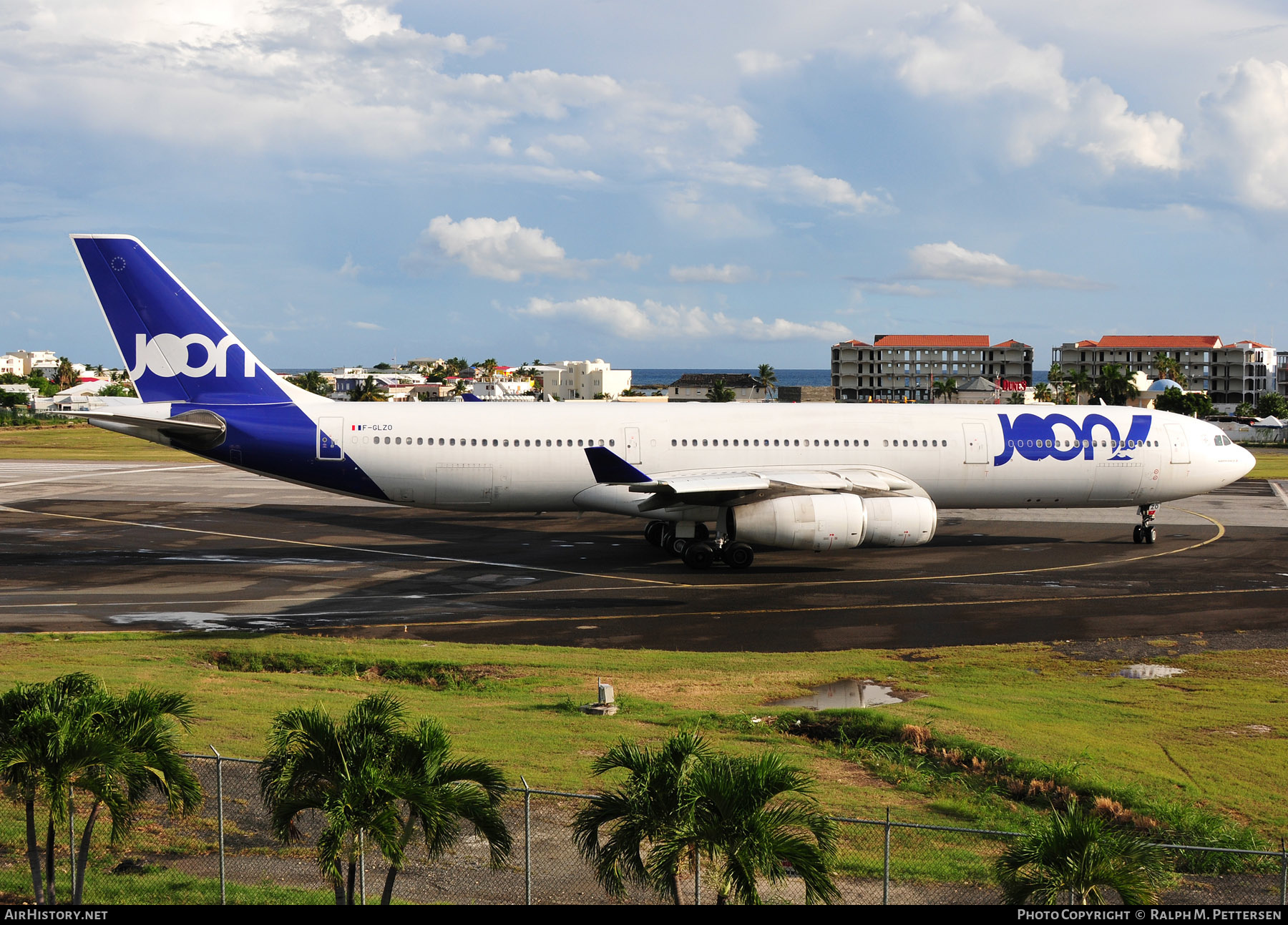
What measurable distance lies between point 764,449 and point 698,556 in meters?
4.86

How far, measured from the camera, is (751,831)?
351 inches

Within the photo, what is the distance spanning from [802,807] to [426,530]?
32858 millimetres

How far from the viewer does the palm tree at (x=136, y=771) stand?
10094 millimetres

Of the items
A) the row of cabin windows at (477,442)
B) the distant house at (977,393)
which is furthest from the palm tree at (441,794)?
the distant house at (977,393)

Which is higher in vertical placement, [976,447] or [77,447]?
[976,447]

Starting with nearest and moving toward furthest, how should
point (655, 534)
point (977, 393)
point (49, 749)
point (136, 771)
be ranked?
point (49, 749)
point (136, 771)
point (655, 534)
point (977, 393)

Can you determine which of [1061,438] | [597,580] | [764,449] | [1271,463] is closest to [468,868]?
[597,580]

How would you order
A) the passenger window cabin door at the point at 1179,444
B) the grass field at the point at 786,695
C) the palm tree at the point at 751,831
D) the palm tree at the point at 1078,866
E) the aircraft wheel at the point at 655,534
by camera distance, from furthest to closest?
the passenger window cabin door at the point at 1179,444, the aircraft wheel at the point at 655,534, the grass field at the point at 786,695, the palm tree at the point at 751,831, the palm tree at the point at 1078,866

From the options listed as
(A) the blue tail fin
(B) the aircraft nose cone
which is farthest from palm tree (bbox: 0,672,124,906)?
(B) the aircraft nose cone

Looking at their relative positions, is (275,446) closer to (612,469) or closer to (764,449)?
(612,469)

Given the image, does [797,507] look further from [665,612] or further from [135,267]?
[135,267]

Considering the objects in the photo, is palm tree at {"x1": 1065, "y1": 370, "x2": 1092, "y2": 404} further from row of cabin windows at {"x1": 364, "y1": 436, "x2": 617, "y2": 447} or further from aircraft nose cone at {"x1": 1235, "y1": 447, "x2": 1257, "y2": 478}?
row of cabin windows at {"x1": 364, "y1": 436, "x2": 617, "y2": 447}

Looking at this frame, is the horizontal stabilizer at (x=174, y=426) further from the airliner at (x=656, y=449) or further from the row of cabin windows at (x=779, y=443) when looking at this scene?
the row of cabin windows at (x=779, y=443)

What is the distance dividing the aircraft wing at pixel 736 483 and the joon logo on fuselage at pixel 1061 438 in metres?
4.18
